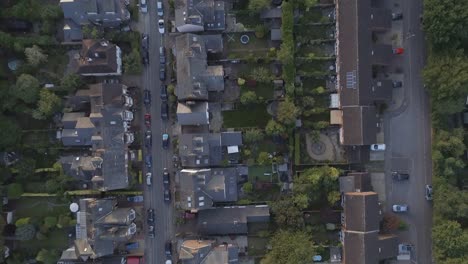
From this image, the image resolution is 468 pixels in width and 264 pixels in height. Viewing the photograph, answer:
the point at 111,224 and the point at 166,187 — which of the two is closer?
the point at 111,224

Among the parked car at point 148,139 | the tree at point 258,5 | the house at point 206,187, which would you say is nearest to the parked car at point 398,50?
the tree at point 258,5

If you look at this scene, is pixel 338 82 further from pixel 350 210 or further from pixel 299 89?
pixel 350 210

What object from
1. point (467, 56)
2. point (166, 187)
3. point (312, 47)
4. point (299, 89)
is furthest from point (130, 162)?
point (467, 56)

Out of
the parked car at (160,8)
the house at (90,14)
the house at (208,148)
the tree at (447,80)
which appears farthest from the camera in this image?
the parked car at (160,8)

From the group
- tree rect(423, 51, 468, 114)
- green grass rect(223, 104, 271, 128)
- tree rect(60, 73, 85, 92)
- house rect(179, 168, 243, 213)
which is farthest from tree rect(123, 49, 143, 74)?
tree rect(423, 51, 468, 114)

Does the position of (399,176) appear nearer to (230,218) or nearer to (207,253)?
(230,218)

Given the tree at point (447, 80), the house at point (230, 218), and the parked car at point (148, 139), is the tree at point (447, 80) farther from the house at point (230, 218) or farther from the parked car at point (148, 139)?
the parked car at point (148, 139)

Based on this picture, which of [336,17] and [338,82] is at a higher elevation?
[336,17]

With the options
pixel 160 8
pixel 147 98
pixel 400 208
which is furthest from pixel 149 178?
pixel 400 208
